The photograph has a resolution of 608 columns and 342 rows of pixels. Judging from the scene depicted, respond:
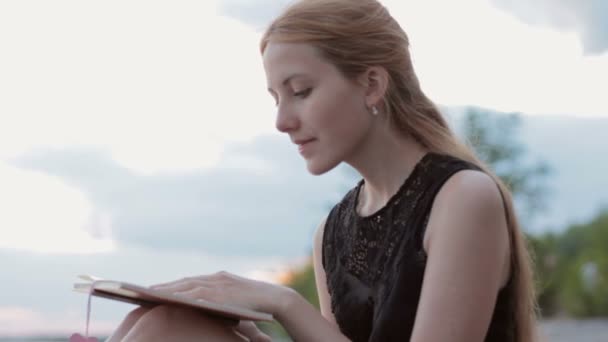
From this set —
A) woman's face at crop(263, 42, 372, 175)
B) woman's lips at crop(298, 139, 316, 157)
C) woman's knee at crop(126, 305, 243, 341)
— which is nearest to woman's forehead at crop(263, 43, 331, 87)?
woman's face at crop(263, 42, 372, 175)

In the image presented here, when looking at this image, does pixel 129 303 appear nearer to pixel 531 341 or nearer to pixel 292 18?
pixel 292 18

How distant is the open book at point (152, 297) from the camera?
1.78 metres

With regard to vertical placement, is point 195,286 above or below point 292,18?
below

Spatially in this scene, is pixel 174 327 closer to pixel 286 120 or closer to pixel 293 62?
pixel 286 120

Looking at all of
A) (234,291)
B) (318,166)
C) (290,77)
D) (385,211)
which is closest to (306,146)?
(318,166)

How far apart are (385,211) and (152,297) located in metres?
0.66

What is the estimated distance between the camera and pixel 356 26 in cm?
216

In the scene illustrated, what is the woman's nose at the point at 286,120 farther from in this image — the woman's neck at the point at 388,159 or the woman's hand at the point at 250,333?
the woman's hand at the point at 250,333

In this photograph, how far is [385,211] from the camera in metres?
2.25

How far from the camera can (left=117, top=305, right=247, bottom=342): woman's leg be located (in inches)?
74.8

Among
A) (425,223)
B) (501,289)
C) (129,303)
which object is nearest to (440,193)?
(425,223)

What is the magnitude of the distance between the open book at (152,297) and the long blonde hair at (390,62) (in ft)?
1.96

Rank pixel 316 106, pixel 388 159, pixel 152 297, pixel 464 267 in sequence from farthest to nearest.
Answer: pixel 388 159 → pixel 316 106 → pixel 464 267 → pixel 152 297

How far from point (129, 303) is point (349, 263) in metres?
0.60
